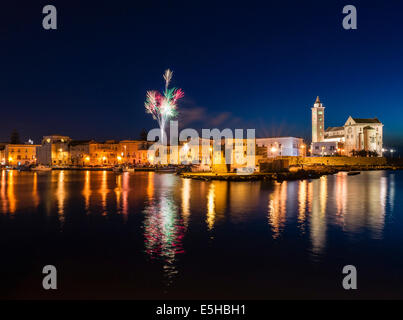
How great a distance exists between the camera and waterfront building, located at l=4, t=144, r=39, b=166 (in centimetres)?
13175

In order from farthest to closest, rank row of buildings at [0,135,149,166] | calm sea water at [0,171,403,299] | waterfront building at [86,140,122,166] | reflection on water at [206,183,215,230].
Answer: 1. waterfront building at [86,140,122,166]
2. row of buildings at [0,135,149,166]
3. reflection on water at [206,183,215,230]
4. calm sea water at [0,171,403,299]

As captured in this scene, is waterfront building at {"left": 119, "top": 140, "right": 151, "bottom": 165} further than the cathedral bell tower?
No

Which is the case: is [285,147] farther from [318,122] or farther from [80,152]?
[80,152]

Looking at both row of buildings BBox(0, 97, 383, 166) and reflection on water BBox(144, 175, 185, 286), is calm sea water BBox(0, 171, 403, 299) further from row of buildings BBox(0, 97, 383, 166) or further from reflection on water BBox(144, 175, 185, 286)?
row of buildings BBox(0, 97, 383, 166)

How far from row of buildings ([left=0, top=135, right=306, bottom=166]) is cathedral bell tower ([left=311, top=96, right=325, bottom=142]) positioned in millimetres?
8874

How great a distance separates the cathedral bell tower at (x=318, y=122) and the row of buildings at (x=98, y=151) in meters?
8.87

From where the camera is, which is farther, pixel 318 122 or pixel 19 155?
pixel 19 155

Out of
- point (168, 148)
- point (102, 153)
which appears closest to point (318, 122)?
point (168, 148)

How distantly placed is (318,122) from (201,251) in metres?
127

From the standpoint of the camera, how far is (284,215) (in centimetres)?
2212

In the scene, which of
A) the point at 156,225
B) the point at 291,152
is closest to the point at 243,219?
the point at 156,225

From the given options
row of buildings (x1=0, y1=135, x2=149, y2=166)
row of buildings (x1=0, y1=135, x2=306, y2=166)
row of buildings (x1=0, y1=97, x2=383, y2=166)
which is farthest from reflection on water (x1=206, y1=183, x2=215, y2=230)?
row of buildings (x1=0, y1=135, x2=149, y2=166)

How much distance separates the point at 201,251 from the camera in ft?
44.6
